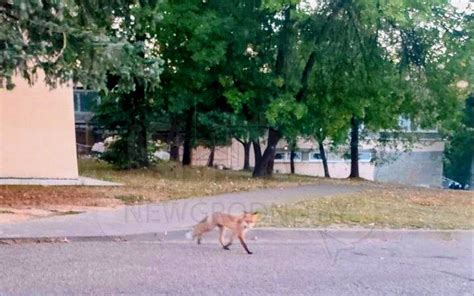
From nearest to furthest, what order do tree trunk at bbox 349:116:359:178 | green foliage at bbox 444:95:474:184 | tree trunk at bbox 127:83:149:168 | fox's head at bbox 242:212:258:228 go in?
fox's head at bbox 242:212:258:228 → tree trunk at bbox 127:83:149:168 → tree trunk at bbox 349:116:359:178 → green foliage at bbox 444:95:474:184

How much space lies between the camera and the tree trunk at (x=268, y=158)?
734 inches

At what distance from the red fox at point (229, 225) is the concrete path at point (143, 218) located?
97 cm

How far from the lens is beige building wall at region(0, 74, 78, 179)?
14.0 m

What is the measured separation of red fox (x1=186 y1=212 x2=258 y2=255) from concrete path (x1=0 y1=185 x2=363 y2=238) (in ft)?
3.17

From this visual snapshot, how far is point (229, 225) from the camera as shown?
719cm

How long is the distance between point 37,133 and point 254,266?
9500mm

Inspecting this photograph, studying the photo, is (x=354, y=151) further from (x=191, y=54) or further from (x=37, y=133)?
(x=37, y=133)

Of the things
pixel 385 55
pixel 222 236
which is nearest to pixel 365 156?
pixel 385 55

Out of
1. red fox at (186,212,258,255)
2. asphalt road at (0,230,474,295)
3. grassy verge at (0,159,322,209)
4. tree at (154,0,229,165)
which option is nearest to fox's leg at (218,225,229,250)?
red fox at (186,212,258,255)

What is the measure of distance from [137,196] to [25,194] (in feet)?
7.45

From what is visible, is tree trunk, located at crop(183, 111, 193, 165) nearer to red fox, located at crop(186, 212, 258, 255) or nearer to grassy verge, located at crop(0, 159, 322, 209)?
grassy verge, located at crop(0, 159, 322, 209)

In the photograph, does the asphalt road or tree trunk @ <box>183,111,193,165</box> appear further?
tree trunk @ <box>183,111,193,165</box>

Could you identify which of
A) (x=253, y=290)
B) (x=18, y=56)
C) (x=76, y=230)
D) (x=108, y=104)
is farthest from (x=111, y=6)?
(x=108, y=104)

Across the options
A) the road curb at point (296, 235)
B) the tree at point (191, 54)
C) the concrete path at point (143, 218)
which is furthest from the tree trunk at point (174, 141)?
the road curb at point (296, 235)
